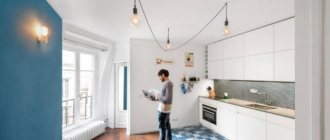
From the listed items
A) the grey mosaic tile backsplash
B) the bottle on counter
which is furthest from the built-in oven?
the grey mosaic tile backsplash

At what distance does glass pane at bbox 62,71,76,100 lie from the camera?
345 cm


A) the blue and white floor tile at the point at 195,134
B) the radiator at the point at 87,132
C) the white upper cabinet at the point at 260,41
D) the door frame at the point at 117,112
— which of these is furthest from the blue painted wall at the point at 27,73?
the white upper cabinet at the point at 260,41

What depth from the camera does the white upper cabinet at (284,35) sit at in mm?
2607

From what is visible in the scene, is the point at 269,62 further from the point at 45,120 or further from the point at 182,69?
the point at 45,120

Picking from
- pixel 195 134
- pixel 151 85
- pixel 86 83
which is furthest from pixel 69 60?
pixel 195 134

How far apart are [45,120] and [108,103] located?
8.29 ft

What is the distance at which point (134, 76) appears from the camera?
4.21 metres

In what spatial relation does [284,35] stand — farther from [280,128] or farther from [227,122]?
[227,122]

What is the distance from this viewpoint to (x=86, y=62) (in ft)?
13.5

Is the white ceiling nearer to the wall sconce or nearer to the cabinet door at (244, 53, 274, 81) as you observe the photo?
the wall sconce

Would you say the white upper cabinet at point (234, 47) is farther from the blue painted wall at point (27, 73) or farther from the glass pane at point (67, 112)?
the glass pane at point (67, 112)

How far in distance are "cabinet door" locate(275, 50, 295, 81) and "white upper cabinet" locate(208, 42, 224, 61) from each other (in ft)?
5.06

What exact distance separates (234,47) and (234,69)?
1.61 feet

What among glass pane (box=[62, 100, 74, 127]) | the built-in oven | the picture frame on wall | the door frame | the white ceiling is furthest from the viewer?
the picture frame on wall
